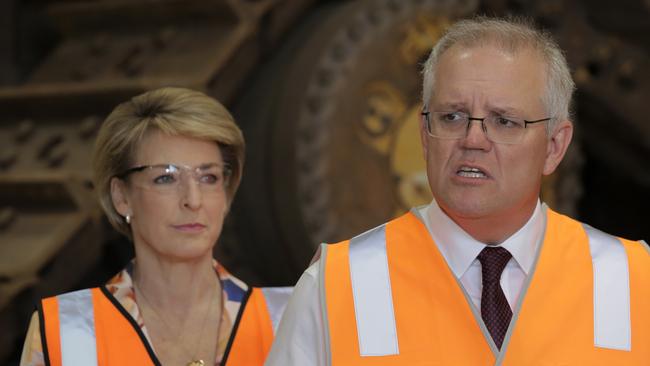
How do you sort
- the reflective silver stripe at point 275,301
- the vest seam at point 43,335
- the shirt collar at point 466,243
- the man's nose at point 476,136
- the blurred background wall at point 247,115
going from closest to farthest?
the man's nose at point 476,136 < the shirt collar at point 466,243 < the vest seam at point 43,335 < the reflective silver stripe at point 275,301 < the blurred background wall at point 247,115

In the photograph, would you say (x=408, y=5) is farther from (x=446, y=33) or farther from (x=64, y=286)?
(x=446, y=33)

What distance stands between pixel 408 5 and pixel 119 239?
3.70ft

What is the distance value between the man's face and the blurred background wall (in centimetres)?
140

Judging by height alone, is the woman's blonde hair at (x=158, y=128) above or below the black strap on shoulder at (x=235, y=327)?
above

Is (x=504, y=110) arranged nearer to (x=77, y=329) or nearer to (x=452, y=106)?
(x=452, y=106)

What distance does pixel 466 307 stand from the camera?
200 cm

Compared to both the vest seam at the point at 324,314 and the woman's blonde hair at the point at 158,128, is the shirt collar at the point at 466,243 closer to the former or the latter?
the vest seam at the point at 324,314

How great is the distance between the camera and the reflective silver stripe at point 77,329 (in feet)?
7.71

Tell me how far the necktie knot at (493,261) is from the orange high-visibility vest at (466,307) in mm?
52

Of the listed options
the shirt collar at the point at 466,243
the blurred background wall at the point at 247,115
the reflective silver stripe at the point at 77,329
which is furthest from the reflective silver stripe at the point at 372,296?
the blurred background wall at the point at 247,115

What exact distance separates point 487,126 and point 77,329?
0.97 meters

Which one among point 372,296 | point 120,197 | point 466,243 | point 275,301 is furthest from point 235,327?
point 466,243

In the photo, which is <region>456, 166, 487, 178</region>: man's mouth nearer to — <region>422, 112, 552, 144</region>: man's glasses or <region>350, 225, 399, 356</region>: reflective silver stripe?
<region>422, 112, 552, 144</region>: man's glasses

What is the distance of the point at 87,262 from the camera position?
10.6 ft
